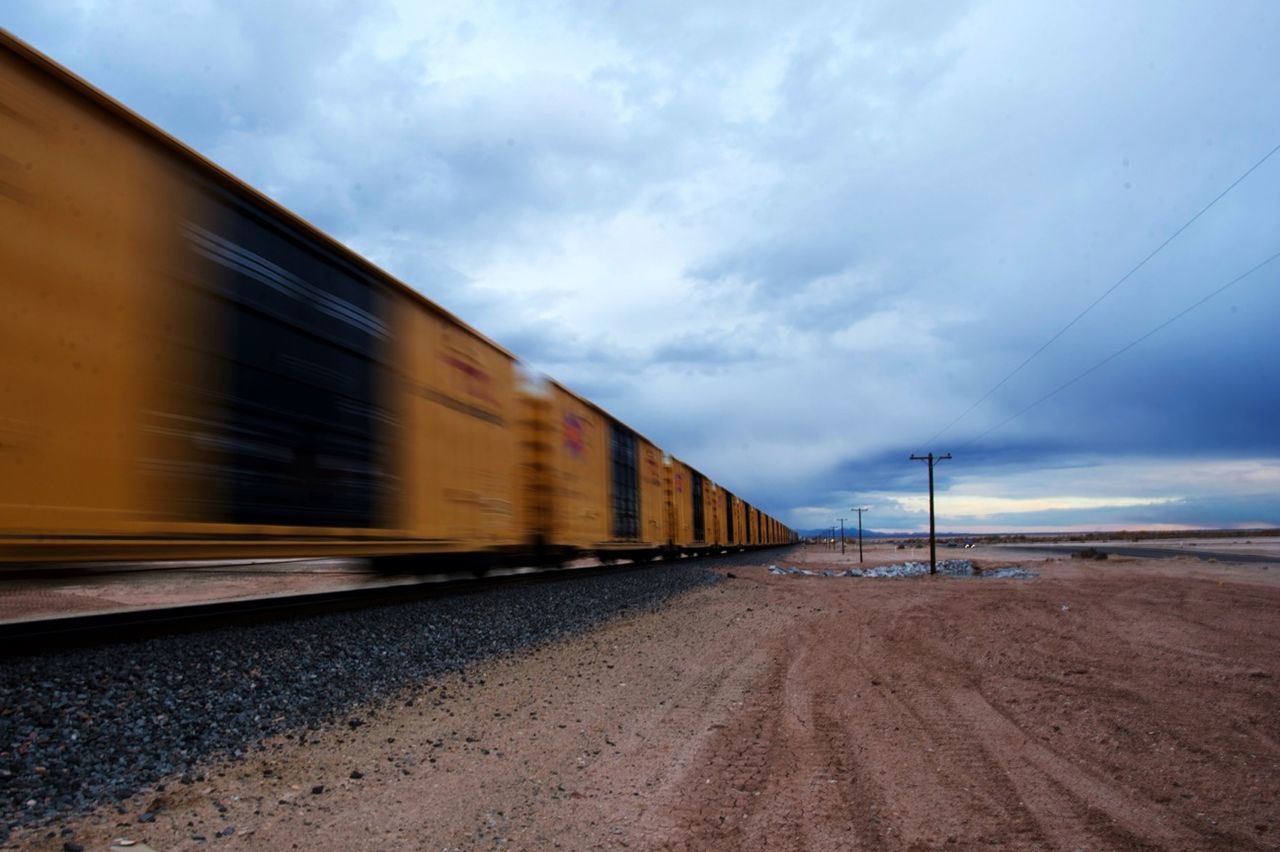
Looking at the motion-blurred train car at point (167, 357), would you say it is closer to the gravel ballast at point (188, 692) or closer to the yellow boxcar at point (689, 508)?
the gravel ballast at point (188, 692)

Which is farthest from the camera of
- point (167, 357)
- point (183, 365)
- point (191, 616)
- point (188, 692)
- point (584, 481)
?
point (584, 481)

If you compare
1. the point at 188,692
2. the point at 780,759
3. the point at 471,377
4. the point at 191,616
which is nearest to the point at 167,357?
the point at 188,692

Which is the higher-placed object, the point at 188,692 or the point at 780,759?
the point at 188,692

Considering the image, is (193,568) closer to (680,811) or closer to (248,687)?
(248,687)

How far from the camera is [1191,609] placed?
39.4 ft

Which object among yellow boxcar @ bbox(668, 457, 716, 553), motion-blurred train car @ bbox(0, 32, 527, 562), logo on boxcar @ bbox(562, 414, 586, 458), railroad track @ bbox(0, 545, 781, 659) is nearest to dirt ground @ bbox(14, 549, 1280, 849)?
motion-blurred train car @ bbox(0, 32, 527, 562)

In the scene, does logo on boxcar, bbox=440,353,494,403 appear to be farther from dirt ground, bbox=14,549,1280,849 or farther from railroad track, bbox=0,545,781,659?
dirt ground, bbox=14,549,1280,849

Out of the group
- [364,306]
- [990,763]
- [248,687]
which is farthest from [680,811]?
[364,306]

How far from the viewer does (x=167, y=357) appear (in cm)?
514

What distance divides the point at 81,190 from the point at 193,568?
9.18 feet

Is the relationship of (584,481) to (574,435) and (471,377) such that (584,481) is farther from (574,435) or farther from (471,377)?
(471,377)

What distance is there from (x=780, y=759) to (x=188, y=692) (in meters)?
3.99

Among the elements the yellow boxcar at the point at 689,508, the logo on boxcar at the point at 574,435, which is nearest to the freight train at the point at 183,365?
the logo on boxcar at the point at 574,435

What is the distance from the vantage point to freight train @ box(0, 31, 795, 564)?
4.34 m
